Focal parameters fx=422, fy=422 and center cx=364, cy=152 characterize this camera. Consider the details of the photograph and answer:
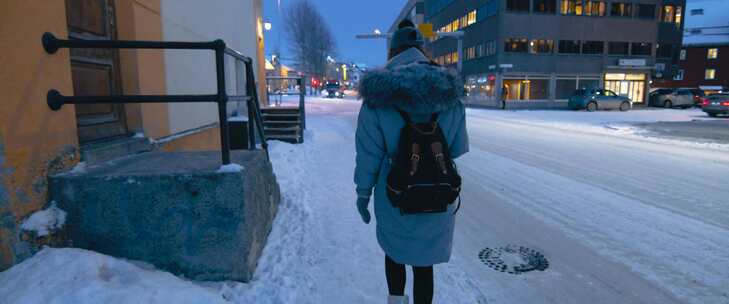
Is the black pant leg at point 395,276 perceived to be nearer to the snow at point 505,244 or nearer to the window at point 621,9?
the snow at point 505,244

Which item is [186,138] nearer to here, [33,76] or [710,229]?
[33,76]

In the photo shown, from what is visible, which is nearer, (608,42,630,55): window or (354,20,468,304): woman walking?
(354,20,468,304): woman walking

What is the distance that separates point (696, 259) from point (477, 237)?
1844mm

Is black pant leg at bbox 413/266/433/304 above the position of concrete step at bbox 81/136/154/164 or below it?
below

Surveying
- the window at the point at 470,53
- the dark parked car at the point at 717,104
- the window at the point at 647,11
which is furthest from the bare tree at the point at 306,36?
the dark parked car at the point at 717,104

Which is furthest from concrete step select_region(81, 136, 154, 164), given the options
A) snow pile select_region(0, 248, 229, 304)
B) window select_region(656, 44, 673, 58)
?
window select_region(656, 44, 673, 58)

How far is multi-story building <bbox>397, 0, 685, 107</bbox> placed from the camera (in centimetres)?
3509

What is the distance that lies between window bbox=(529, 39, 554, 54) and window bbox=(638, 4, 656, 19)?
29.3ft

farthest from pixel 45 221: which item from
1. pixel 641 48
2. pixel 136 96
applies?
pixel 641 48

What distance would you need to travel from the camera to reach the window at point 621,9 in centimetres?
3644

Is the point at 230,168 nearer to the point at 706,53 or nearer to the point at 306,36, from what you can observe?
the point at 306,36

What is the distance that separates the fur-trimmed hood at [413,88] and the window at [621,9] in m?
41.6

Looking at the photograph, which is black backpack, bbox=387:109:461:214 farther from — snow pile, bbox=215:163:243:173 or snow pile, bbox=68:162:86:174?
snow pile, bbox=68:162:86:174

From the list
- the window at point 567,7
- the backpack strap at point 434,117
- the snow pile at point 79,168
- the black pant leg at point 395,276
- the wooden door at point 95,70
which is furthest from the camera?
the window at point 567,7
